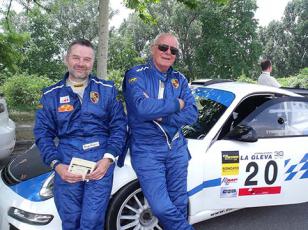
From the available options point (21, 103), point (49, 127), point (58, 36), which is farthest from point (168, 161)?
point (58, 36)

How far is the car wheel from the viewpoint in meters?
3.32

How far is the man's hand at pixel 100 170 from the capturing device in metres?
2.80

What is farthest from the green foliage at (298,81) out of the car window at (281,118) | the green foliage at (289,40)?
the car window at (281,118)

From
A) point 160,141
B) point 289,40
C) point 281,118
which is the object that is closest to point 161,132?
point 160,141

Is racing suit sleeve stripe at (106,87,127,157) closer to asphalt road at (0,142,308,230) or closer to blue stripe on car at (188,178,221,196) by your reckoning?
blue stripe on car at (188,178,221,196)

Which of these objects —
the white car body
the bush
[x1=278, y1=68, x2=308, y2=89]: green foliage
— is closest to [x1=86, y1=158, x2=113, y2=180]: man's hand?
the white car body

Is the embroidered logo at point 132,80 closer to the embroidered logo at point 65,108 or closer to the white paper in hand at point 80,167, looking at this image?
the embroidered logo at point 65,108

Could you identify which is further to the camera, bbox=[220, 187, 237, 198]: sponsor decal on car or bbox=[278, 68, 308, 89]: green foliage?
bbox=[278, 68, 308, 89]: green foliage

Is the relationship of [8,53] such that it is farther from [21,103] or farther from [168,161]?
[21,103]

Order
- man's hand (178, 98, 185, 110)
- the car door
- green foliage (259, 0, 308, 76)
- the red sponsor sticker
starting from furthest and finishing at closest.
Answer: green foliage (259, 0, 308, 76) < the red sponsor sticker < the car door < man's hand (178, 98, 185, 110)

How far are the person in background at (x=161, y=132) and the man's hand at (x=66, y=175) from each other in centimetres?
54

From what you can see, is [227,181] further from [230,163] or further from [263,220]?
[263,220]

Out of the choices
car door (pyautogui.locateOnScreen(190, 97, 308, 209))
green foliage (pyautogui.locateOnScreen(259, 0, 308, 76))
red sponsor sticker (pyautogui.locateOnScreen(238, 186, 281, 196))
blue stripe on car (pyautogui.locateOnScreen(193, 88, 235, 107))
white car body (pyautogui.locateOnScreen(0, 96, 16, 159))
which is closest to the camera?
car door (pyautogui.locateOnScreen(190, 97, 308, 209))

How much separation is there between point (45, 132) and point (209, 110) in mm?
1817
